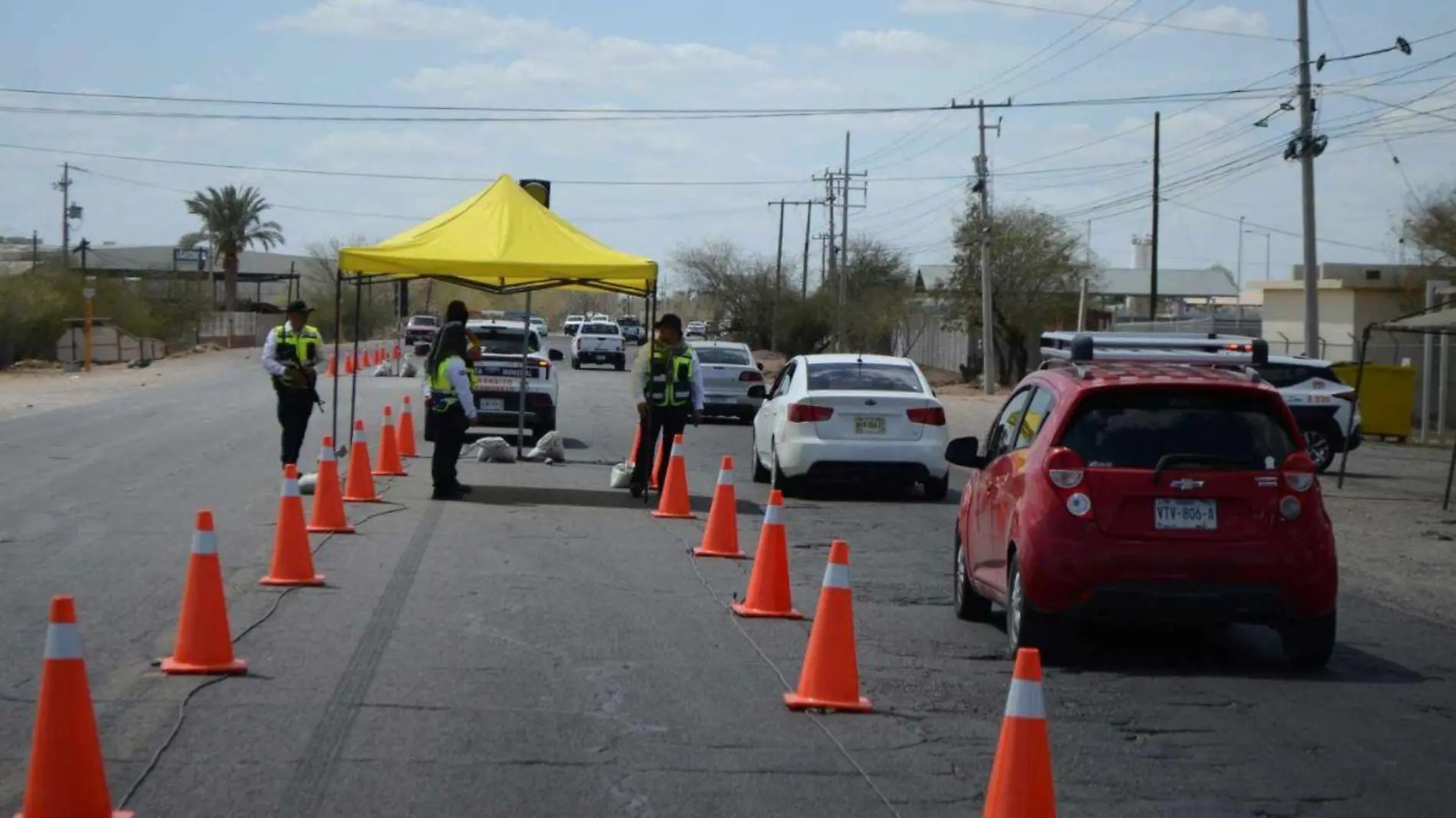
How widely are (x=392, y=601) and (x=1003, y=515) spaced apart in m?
3.77

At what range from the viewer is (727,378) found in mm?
32906

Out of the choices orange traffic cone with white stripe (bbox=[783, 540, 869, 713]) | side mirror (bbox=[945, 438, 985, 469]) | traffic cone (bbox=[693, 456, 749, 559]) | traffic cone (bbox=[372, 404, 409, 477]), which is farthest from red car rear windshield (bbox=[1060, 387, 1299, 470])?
traffic cone (bbox=[372, 404, 409, 477])

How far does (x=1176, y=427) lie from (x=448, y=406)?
8844 millimetres

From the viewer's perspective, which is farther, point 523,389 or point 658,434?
point 523,389

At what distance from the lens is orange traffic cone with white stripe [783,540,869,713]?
796 cm

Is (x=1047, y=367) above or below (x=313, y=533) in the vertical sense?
above

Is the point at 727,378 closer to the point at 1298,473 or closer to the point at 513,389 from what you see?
the point at 513,389

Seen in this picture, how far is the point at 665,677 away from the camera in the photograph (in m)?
8.69

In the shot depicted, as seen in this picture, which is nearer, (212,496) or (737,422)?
(212,496)

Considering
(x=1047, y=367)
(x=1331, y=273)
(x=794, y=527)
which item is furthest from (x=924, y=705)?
(x=1331, y=273)

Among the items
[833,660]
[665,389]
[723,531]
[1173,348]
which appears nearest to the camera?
[833,660]

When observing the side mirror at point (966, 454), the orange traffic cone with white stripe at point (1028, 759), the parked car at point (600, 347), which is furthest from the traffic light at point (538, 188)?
the parked car at point (600, 347)

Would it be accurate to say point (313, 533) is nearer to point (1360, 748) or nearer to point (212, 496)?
point (212, 496)

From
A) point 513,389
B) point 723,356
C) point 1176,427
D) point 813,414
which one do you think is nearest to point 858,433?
point 813,414
